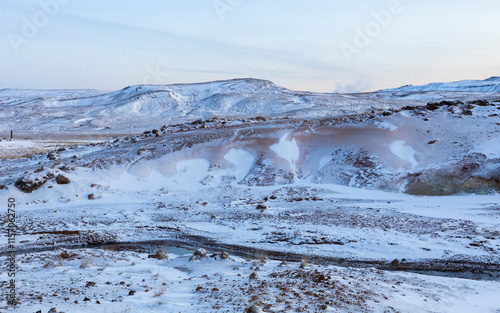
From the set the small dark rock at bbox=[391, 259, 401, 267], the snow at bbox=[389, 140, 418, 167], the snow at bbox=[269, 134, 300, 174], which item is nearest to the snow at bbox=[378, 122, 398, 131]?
the snow at bbox=[389, 140, 418, 167]

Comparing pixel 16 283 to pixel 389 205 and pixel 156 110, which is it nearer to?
pixel 389 205

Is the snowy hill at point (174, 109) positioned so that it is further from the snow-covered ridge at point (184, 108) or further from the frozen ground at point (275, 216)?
the frozen ground at point (275, 216)

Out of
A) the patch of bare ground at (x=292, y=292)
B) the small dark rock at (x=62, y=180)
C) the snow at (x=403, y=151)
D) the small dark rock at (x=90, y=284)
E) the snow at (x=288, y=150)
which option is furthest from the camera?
the snow at (x=288, y=150)

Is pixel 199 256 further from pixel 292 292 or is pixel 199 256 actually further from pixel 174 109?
pixel 174 109

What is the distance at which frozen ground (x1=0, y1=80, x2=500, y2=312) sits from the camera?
8.76 m

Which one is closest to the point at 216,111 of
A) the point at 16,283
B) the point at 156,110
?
the point at 156,110

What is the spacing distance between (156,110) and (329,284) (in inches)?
3114

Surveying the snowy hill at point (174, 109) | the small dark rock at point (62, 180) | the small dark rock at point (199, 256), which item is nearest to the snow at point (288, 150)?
the small dark rock at point (199, 256)

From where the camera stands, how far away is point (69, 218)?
16.4 metres

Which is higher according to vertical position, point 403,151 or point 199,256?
point 403,151

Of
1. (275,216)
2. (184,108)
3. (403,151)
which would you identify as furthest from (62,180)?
(184,108)

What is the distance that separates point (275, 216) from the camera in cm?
1695

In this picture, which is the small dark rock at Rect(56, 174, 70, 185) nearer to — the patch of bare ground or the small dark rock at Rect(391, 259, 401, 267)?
the patch of bare ground

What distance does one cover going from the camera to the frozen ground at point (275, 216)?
345 inches
